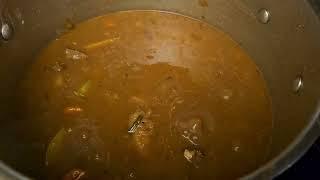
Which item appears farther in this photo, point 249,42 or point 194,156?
point 249,42

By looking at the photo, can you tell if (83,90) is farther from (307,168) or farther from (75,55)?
(307,168)

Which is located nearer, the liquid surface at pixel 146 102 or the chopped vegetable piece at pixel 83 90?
the liquid surface at pixel 146 102

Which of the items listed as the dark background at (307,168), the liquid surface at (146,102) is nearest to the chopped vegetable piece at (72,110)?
the liquid surface at (146,102)

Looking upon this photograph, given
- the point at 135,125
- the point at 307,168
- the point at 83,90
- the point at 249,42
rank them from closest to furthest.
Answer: the point at 307,168, the point at 135,125, the point at 83,90, the point at 249,42

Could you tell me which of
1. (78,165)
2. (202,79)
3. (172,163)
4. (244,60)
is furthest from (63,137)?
(244,60)

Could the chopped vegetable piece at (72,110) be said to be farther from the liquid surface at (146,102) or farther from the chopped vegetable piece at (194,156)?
the chopped vegetable piece at (194,156)

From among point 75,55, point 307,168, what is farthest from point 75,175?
point 307,168

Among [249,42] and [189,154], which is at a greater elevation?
[249,42]

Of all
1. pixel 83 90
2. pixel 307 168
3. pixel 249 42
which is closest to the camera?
pixel 307 168

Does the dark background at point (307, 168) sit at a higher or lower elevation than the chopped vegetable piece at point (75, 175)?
higher
